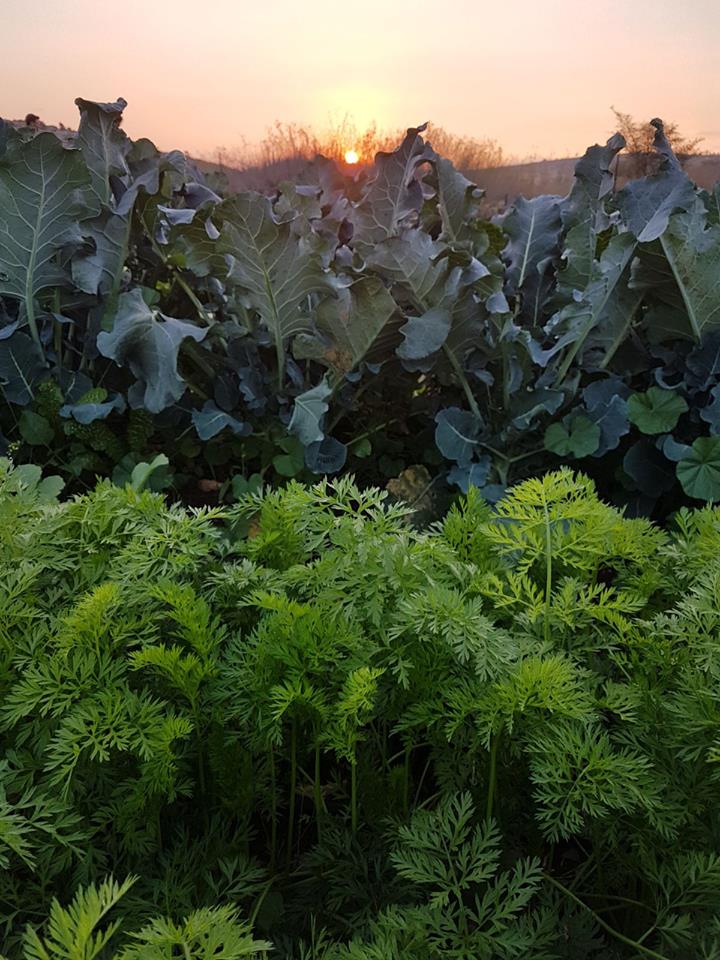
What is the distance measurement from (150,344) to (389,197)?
1.92 ft

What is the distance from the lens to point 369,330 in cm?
144

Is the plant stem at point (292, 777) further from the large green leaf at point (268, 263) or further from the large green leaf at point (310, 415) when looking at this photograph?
the large green leaf at point (268, 263)

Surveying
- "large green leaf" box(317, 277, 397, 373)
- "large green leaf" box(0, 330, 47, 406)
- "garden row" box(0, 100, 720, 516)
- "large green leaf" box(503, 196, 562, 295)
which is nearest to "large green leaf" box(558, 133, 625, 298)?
"garden row" box(0, 100, 720, 516)

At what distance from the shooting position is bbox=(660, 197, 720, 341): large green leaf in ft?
4.60

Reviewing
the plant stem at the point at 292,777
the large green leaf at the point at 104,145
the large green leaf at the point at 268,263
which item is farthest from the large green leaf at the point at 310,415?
the plant stem at the point at 292,777

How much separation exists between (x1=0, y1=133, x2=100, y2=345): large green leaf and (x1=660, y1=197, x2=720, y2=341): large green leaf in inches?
43.8

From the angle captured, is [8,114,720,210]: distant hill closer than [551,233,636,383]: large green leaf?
No

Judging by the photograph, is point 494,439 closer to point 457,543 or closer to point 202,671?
point 457,543

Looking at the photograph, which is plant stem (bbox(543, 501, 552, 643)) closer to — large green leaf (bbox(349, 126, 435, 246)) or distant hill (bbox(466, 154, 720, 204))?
large green leaf (bbox(349, 126, 435, 246))

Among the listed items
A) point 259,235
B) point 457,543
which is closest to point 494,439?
point 259,235

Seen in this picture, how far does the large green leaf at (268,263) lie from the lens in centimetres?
137

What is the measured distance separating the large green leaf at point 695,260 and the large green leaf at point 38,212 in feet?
3.65

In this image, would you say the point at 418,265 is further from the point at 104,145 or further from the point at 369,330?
the point at 104,145

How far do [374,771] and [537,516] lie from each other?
11.3 inches
